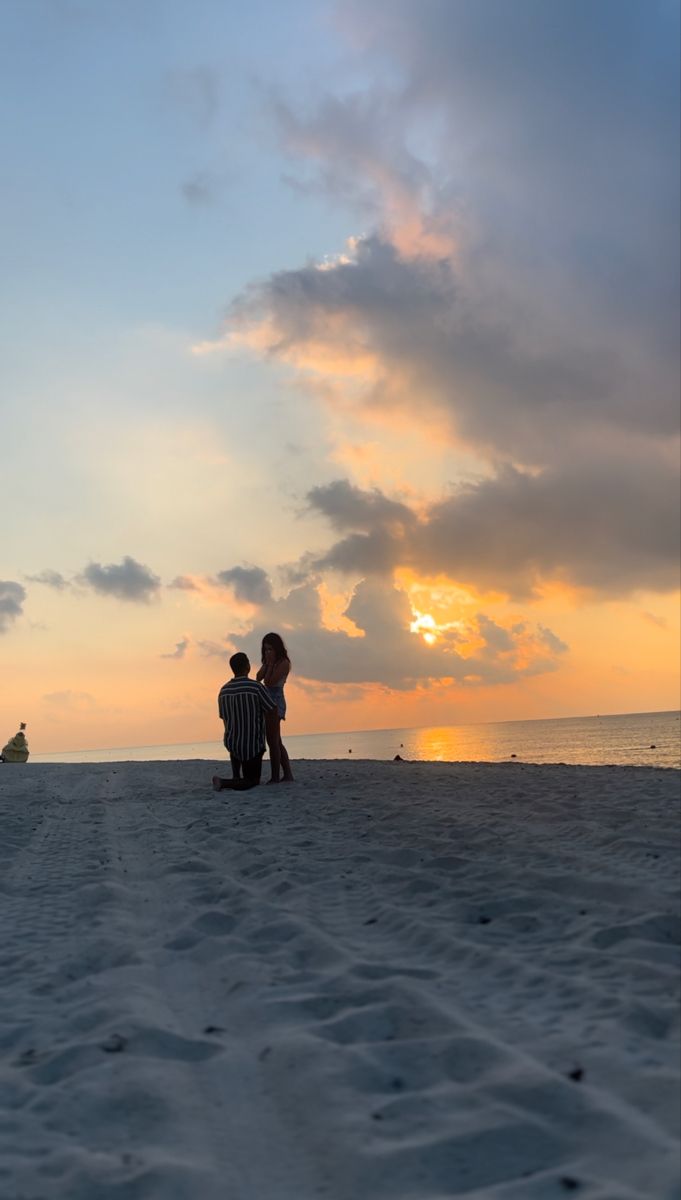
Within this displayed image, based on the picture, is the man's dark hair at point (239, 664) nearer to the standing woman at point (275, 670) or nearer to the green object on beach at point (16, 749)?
the standing woman at point (275, 670)

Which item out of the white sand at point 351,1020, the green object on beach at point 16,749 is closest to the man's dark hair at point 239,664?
the white sand at point 351,1020

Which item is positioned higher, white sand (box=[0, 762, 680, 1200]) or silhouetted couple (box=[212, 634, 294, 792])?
silhouetted couple (box=[212, 634, 294, 792])

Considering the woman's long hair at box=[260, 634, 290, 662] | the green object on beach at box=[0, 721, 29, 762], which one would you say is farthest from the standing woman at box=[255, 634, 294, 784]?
the green object on beach at box=[0, 721, 29, 762]

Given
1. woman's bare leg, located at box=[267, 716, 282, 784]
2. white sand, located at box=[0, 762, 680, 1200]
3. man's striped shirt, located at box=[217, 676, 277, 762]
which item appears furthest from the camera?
woman's bare leg, located at box=[267, 716, 282, 784]

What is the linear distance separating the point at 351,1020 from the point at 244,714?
30.1 feet

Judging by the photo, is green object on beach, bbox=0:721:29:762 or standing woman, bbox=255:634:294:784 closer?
standing woman, bbox=255:634:294:784

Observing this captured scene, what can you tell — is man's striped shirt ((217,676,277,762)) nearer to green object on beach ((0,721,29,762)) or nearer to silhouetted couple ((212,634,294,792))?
silhouetted couple ((212,634,294,792))

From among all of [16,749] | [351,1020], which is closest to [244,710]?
[351,1020]

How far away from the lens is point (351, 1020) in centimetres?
355

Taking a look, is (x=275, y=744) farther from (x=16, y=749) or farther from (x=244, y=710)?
(x=16, y=749)

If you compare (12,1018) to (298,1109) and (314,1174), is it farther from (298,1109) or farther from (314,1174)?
(314,1174)

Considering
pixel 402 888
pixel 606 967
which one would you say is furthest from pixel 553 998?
pixel 402 888

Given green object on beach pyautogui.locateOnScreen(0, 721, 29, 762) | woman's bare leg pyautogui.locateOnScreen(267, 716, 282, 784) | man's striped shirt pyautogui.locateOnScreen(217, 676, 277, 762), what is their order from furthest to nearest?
1. green object on beach pyautogui.locateOnScreen(0, 721, 29, 762)
2. woman's bare leg pyautogui.locateOnScreen(267, 716, 282, 784)
3. man's striped shirt pyautogui.locateOnScreen(217, 676, 277, 762)

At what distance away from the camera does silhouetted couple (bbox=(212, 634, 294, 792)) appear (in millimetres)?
12578
